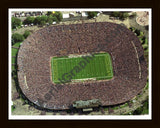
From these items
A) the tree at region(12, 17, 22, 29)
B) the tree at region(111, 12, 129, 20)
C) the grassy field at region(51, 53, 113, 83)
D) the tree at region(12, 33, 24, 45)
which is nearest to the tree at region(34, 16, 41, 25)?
the tree at region(12, 17, 22, 29)

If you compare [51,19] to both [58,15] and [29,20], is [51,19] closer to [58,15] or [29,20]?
[58,15]

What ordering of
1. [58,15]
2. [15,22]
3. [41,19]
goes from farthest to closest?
[58,15]
[41,19]
[15,22]

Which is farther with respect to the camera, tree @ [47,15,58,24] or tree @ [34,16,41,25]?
tree @ [47,15,58,24]

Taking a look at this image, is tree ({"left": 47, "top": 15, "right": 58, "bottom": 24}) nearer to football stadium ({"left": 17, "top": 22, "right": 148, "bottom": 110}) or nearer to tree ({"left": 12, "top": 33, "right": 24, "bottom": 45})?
football stadium ({"left": 17, "top": 22, "right": 148, "bottom": 110})

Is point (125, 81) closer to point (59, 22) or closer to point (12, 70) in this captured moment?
point (59, 22)

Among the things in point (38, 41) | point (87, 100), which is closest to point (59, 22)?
point (38, 41)

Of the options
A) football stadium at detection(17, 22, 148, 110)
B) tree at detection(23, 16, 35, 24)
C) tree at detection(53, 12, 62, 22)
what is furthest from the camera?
tree at detection(53, 12, 62, 22)

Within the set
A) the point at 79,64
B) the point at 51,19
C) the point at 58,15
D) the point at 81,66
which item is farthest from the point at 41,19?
the point at 81,66

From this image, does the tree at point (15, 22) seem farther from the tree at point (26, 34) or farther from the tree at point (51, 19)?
the tree at point (51, 19)
